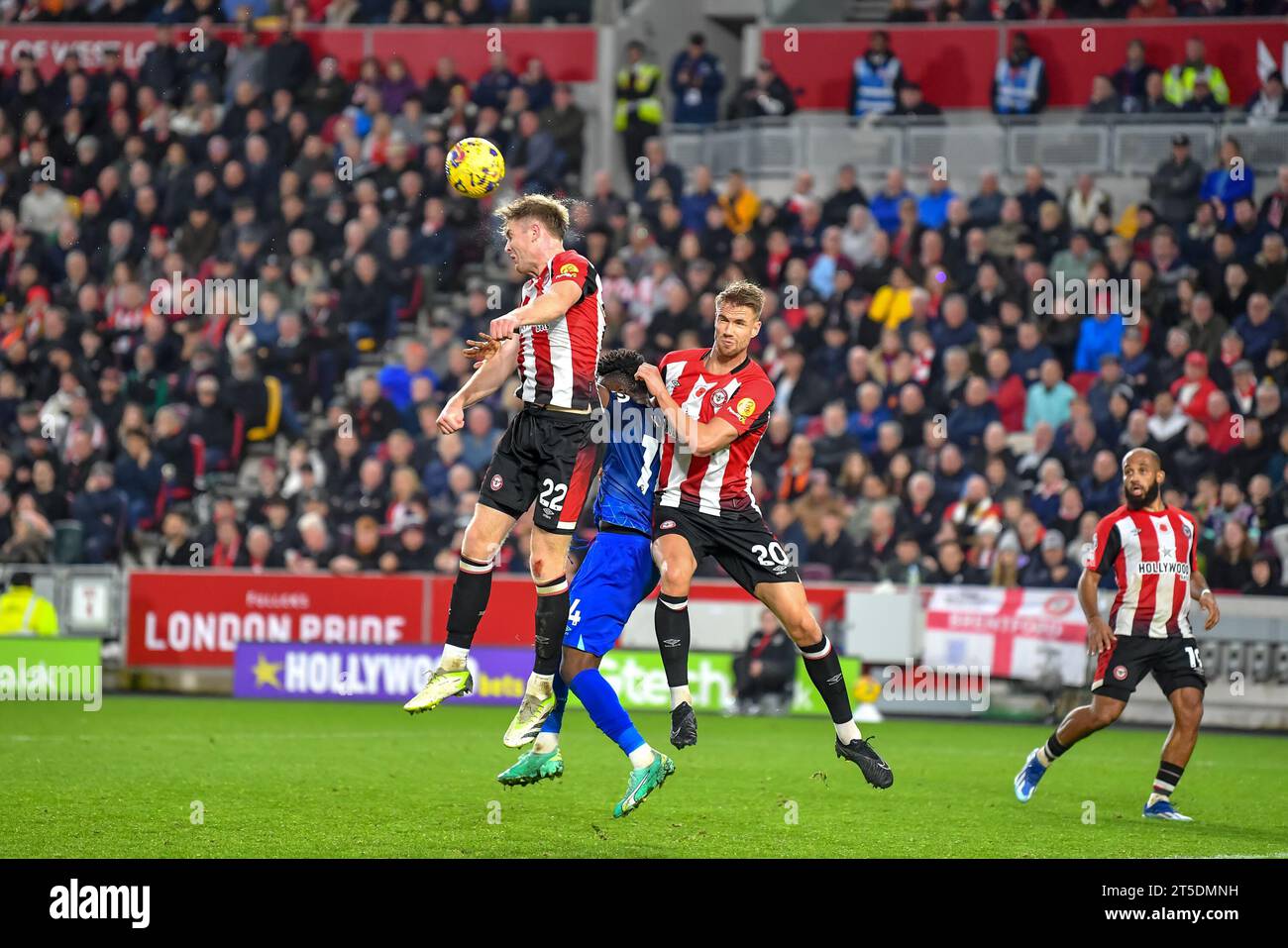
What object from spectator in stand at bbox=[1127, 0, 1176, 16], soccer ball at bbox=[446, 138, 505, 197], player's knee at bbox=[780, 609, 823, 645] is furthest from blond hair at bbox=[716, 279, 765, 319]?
spectator in stand at bbox=[1127, 0, 1176, 16]

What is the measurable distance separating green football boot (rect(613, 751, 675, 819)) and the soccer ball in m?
3.19

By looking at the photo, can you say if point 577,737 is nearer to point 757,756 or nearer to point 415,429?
point 757,756

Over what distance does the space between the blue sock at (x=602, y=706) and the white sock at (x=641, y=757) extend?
0.19 feet

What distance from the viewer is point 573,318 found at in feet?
30.2

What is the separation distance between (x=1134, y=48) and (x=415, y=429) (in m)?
10.2

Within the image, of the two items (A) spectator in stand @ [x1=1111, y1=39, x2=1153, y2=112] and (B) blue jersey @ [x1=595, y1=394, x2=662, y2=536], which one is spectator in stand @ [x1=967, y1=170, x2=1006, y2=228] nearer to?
(A) spectator in stand @ [x1=1111, y1=39, x2=1153, y2=112]

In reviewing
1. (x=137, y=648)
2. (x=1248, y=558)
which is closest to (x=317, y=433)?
(x=137, y=648)

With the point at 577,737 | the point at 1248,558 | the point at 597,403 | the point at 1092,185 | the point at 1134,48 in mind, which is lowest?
the point at 577,737

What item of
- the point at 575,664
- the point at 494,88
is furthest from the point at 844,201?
the point at 575,664

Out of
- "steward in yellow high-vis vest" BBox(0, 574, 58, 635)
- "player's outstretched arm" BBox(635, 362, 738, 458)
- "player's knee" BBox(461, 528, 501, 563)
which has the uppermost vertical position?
"player's outstretched arm" BBox(635, 362, 738, 458)

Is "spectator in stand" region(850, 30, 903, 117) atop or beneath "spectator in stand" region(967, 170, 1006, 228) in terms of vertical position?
atop

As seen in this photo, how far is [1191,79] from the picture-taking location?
70.8 ft

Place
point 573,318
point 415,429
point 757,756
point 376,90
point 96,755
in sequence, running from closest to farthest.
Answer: point 573,318, point 96,755, point 757,756, point 415,429, point 376,90

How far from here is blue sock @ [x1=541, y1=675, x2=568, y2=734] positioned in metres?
10.0
